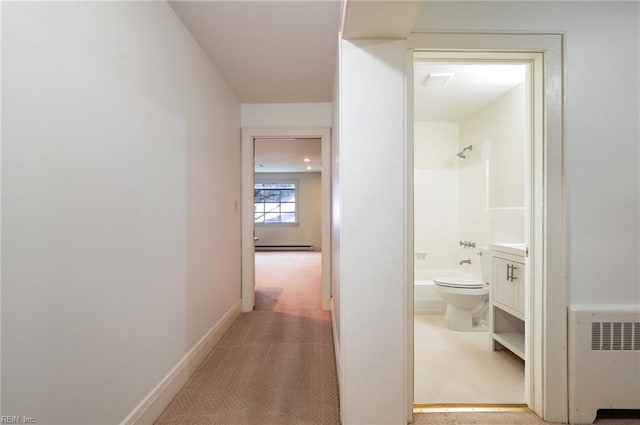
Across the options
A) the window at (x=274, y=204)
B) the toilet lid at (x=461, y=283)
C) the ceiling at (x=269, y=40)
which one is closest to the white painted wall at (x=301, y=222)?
the window at (x=274, y=204)

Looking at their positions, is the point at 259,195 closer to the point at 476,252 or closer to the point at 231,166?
the point at 231,166

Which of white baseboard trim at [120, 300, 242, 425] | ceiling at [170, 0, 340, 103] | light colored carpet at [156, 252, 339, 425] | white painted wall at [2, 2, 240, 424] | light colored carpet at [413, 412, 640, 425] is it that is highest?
ceiling at [170, 0, 340, 103]

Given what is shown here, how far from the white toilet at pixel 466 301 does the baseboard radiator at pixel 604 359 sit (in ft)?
4.09

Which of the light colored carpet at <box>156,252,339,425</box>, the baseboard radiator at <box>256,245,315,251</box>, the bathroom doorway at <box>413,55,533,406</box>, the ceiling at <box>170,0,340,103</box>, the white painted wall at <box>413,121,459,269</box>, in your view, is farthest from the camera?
the baseboard radiator at <box>256,245,315,251</box>

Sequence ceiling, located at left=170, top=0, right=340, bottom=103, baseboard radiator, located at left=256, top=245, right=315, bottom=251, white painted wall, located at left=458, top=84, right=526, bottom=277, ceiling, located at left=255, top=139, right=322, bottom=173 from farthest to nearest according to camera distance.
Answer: baseboard radiator, located at left=256, top=245, right=315, bottom=251
ceiling, located at left=255, top=139, right=322, bottom=173
white painted wall, located at left=458, top=84, right=526, bottom=277
ceiling, located at left=170, top=0, right=340, bottom=103

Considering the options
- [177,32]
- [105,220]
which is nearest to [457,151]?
[177,32]

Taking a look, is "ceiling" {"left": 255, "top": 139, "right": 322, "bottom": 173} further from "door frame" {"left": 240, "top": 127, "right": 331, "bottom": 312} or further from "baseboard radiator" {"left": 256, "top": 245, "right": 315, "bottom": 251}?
"baseboard radiator" {"left": 256, "top": 245, "right": 315, "bottom": 251}

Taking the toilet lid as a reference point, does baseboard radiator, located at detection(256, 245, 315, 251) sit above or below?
below

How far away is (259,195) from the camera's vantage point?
32.8 ft

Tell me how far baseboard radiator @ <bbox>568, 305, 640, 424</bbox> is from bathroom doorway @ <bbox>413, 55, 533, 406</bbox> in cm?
36

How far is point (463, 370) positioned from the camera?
2.25 metres

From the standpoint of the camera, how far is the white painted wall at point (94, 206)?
97cm

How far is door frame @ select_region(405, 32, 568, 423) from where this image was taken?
1649 mm

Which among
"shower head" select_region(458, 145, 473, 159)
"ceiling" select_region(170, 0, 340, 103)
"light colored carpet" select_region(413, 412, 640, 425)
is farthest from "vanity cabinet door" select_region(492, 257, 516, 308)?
"ceiling" select_region(170, 0, 340, 103)
